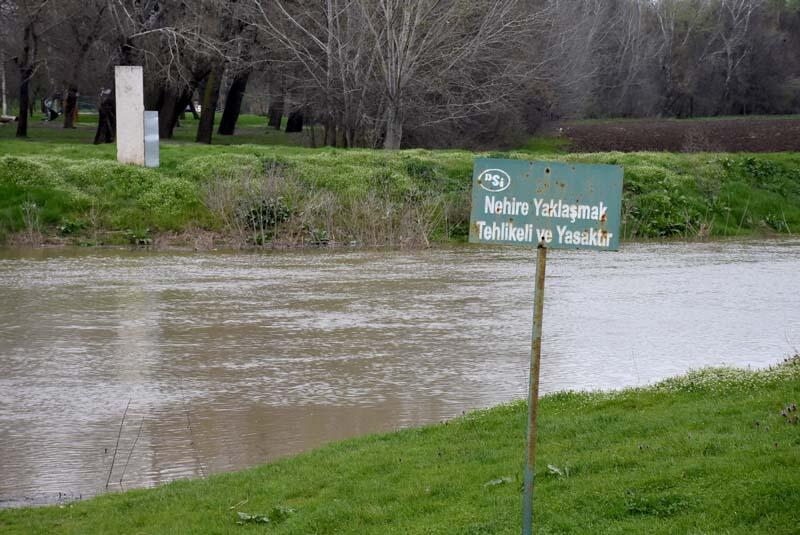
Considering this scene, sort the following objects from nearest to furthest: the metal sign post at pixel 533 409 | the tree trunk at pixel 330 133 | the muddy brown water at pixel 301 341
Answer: the metal sign post at pixel 533 409 → the muddy brown water at pixel 301 341 → the tree trunk at pixel 330 133

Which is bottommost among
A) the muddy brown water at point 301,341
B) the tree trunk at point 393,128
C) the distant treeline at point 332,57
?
the muddy brown water at point 301,341

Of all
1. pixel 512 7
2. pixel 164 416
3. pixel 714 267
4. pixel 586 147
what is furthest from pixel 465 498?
pixel 586 147

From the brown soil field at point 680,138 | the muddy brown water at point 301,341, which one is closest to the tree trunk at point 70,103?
the brown soil field at point 680,138

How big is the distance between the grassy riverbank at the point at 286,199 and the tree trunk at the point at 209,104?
8215mm

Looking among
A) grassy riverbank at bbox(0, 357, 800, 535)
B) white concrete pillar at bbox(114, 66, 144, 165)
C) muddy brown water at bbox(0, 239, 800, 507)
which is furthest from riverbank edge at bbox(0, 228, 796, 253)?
grassy riverbank at bbox(0, 357, 800, 535)

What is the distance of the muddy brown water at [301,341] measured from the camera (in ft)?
35.9

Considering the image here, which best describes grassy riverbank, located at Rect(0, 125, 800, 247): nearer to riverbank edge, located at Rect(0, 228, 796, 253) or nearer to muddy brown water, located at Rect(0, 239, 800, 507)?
riverbank edge, located at Rect(0, 228, 796, 253)

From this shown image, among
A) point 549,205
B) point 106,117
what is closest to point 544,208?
point 549,205

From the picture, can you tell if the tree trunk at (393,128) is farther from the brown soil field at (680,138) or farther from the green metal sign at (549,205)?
the green metal sign at (549,205)

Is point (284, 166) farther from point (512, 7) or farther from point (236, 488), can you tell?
point (236, 488)

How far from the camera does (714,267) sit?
79.3ft

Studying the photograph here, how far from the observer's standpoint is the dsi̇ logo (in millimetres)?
6301

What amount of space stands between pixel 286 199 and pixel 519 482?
20924mm

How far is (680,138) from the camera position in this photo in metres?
51.8
